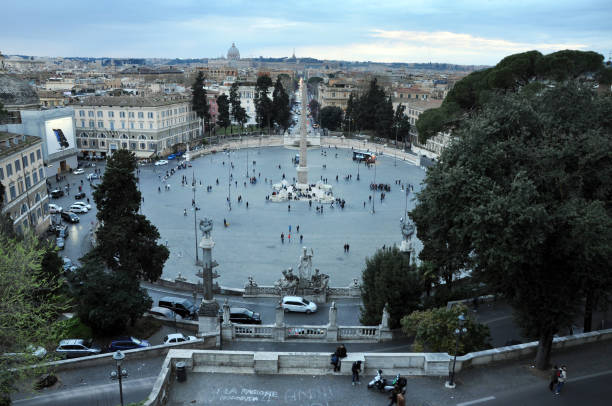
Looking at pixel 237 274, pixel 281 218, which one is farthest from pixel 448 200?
pixel 281 218

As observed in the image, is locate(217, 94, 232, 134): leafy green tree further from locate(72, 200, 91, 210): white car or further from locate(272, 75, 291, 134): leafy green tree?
locate(72, 200, 91, 210): white car

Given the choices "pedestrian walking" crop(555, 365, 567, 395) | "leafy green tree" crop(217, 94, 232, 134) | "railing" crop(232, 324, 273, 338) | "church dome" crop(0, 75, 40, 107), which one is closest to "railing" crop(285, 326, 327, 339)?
"railing" crop(232, 324, 273, 338)

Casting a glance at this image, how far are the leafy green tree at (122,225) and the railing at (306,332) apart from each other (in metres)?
7.75

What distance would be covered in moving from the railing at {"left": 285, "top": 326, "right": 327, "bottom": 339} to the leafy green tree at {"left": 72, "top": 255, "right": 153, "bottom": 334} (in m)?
6.24

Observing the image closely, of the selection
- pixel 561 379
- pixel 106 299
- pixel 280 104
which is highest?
pixel 280 104

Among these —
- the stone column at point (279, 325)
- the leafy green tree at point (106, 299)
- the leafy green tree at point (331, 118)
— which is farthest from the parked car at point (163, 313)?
the leafy green tree at point (331, 118)

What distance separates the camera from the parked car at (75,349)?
59.2 ft

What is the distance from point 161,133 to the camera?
65.8m

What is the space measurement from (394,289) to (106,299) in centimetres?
1106

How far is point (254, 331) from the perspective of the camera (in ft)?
59.5

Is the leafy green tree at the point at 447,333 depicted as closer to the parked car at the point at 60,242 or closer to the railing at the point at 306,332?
the railing at the point at 306,332

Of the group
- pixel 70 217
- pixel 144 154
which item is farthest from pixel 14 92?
pixel 70 217

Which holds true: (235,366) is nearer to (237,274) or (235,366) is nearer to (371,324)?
(371,324)

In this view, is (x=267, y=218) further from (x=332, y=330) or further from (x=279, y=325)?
(x=332, y=330)
